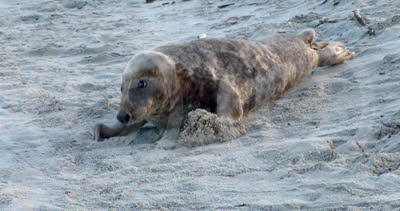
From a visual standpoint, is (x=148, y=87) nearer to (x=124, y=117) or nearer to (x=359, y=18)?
(x=124, y=117)

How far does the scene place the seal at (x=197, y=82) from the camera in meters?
4.46

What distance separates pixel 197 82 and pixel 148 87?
1.24 ft

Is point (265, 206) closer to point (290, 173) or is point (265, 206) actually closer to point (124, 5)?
point (290, 173)

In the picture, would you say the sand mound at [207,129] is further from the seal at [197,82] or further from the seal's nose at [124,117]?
the seal's nose at [124,117]

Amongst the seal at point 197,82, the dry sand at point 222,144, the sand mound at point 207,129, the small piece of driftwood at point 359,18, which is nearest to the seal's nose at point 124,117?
the seal at point 197,82

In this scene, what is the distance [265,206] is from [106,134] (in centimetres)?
194

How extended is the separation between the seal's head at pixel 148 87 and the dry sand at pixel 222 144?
0.74ft

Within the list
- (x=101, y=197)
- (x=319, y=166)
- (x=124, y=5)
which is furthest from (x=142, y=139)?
(x=124, y=5)

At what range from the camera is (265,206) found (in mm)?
2857

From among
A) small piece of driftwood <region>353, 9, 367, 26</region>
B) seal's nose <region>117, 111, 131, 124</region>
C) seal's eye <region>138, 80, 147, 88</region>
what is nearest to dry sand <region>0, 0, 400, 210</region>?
small piece of driftwood <region>353, 9, 367, 26</region>

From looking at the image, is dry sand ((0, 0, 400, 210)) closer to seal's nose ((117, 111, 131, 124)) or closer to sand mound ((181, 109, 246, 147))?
sand mound ((181, 109, 246, 147))

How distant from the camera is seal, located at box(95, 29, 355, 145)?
4.46m

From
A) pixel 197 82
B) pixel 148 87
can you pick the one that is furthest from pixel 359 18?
pixel 148 87

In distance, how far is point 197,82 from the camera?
4.65 metres
